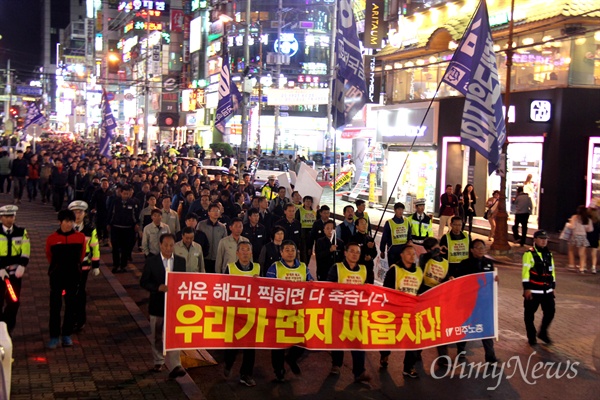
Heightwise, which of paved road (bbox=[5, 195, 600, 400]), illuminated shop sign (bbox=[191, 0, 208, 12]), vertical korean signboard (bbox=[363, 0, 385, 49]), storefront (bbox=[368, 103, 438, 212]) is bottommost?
paved road (bbox=[5, 195, 600, 400])

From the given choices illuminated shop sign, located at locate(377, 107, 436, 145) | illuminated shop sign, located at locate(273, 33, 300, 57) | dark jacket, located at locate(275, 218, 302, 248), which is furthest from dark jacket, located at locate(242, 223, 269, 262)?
illuminated shop sign, located at locate(273, 33, 300, 57)

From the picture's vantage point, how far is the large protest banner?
7543 mm

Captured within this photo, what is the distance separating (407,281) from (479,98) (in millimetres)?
5062

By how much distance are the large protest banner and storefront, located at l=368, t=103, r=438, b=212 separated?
59.9ft

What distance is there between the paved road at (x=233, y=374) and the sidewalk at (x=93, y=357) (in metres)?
0.01

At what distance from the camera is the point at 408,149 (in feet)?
93.9

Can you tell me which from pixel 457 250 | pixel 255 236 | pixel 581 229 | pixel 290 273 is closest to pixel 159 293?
pixel 290 273

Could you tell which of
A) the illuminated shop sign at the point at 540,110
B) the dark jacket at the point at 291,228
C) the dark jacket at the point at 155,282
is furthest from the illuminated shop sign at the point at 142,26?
the dark jacket at the point at 155,282

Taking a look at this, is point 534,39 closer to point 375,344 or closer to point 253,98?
point 375,344

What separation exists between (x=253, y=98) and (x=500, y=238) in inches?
2026

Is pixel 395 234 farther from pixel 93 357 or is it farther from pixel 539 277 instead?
pixel 93 357

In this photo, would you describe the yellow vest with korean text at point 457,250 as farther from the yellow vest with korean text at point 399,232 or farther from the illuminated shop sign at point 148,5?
the illuminated shop sign at point 148,5

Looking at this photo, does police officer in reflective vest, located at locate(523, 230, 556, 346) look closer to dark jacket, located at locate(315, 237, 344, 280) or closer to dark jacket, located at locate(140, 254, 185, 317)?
dark jacket, located at locate(315, 237, 344, 280)

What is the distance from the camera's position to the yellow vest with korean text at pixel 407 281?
8188 millimetres
